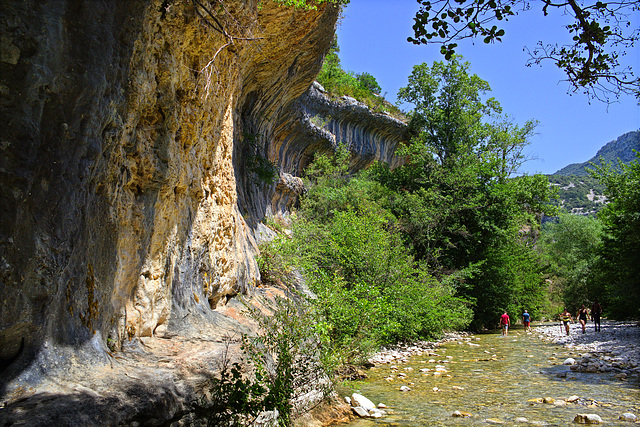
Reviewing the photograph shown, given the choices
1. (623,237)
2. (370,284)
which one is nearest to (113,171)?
(370,284)

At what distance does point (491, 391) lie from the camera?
866 centimetres

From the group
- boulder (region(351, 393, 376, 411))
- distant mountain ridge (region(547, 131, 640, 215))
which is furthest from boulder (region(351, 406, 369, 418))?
distant mountain ridge (region(547, 131, 640, 215))

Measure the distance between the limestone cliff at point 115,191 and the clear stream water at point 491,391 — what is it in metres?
2.91

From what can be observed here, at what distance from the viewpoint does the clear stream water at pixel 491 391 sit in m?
6.81

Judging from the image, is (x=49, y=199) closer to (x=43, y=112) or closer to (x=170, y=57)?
(x=43, y=112)

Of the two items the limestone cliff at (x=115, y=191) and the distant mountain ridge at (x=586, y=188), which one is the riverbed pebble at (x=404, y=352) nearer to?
the limestone cliff at (x=115, y=191)

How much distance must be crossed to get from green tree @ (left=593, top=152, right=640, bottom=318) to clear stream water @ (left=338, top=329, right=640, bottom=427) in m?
6.76

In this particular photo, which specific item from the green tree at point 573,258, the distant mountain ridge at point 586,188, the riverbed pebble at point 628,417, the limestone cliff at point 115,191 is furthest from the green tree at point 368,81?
the distant mountain ridge at point 586,188

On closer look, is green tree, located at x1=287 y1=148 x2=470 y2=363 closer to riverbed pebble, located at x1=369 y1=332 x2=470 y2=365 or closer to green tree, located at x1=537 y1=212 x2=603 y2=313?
riverbed pebble, located at x1=369 y1=332 x2=470 y2=365

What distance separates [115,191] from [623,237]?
2019 centimetres

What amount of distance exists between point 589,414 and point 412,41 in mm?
6313

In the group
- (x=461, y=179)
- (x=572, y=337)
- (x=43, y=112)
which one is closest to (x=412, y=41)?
(x=43, y=112)

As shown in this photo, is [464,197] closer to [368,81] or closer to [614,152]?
[368,81]

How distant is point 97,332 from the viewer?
4.14 meters
